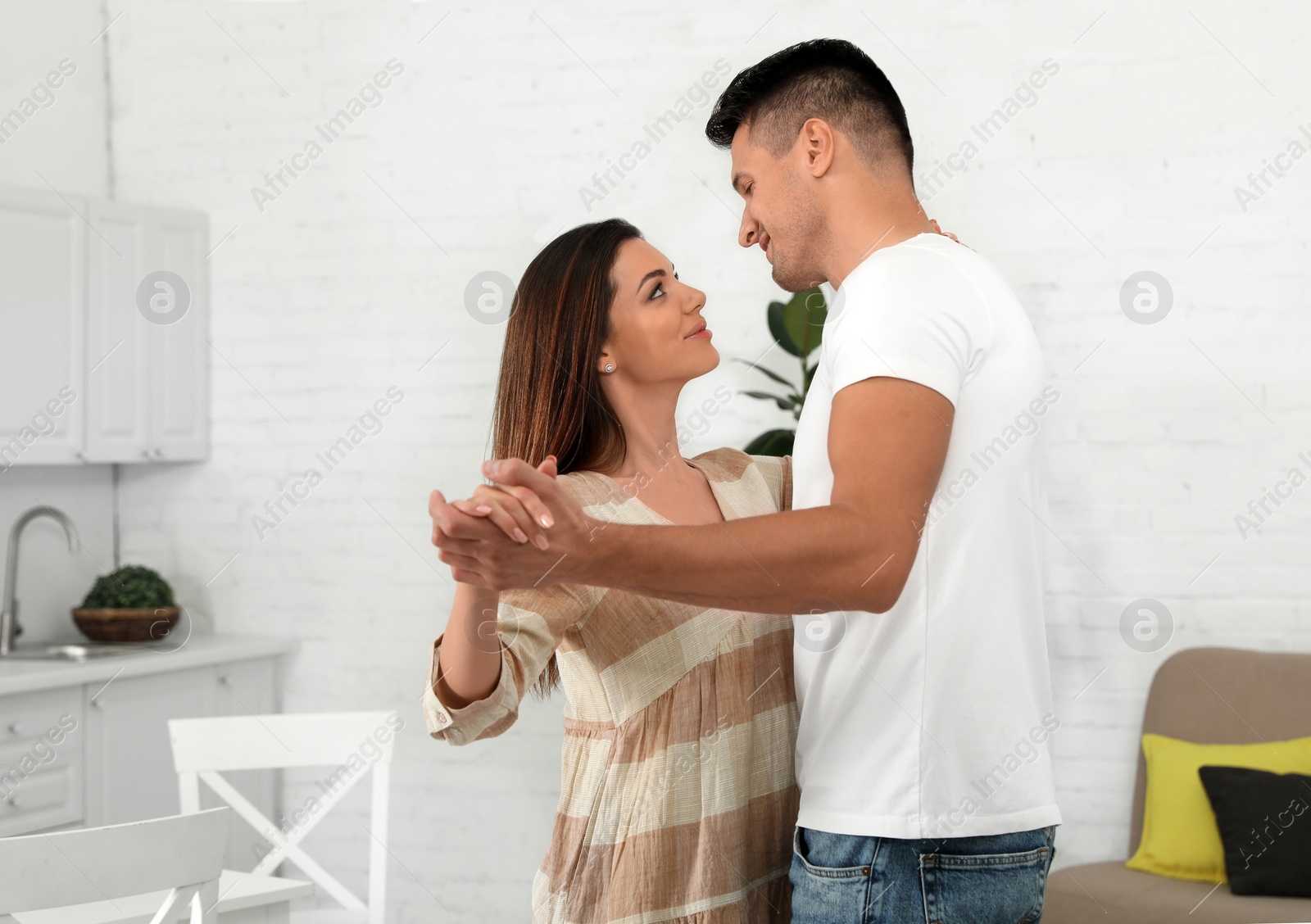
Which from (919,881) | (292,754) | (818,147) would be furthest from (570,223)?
(919,881)

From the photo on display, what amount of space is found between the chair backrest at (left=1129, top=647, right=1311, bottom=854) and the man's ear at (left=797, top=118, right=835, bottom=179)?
2.15 m

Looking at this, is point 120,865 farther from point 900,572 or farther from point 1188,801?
point 1188,801

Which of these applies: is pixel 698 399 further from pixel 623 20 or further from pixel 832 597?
pixel 832 597

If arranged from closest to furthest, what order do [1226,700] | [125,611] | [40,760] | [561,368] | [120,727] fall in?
[561,368] < [1226,700] < [40,760] < [120,727] < [125,611]

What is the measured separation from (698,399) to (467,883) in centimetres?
162

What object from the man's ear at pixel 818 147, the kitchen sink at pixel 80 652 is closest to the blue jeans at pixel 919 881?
the man's ear at pixel 818 147

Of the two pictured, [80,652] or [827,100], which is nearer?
[827,100]

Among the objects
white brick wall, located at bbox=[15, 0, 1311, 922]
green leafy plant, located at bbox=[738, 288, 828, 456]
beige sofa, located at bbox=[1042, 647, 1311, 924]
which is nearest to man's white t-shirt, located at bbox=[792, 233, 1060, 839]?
beige sofa, located at bbox=[1042, 647, 1311, 924]

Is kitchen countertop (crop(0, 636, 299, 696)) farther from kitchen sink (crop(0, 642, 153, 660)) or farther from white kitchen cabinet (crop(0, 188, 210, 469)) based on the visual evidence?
white kitchen cabinet (crop(0, 188, 210, 469))

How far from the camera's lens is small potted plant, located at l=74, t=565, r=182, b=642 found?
3.67 metres

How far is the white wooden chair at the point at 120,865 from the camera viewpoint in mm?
1374

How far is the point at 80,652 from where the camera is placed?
11.6ft

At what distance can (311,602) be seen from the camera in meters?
3.85

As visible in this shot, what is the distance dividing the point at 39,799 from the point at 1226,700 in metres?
3.08
